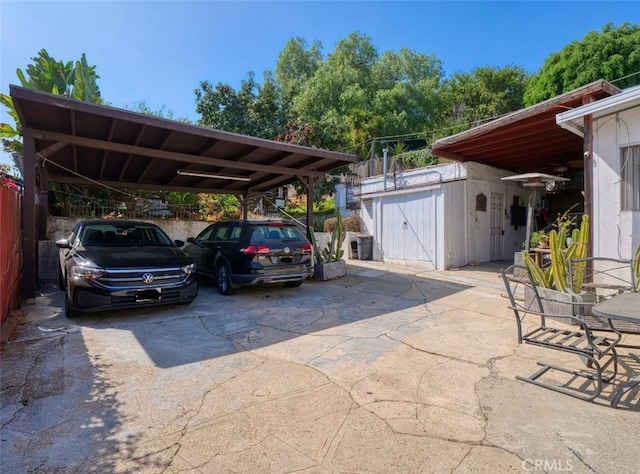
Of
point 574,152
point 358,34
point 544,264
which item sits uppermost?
point 358,34

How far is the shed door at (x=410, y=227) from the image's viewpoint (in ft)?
35.3

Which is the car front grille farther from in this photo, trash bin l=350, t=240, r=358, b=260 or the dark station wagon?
trash bin l=350, t=240, r=358, b=260

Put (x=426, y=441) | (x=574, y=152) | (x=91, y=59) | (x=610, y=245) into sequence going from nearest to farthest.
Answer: (x=426, y=441) < (x=610, y=245) < (x=574, y=152) < (x=91, y=59)

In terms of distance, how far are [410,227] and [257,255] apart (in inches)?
252

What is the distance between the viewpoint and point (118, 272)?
508cm

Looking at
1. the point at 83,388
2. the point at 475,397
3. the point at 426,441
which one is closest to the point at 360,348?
the point at 475,397

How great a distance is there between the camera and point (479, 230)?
1146 centimetres

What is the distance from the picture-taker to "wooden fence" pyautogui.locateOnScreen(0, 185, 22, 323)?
4723 millimetres

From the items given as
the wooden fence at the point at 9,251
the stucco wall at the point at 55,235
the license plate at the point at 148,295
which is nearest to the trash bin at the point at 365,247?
the stucco wall at the point at 55,235

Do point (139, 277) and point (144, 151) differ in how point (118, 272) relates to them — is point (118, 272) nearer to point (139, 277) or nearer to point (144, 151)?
point (139, 277)

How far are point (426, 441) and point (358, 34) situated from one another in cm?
3800

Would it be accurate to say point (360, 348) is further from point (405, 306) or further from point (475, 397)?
point (405, 306)

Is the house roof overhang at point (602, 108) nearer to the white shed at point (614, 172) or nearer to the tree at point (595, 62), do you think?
the white shed at point (614, 172)

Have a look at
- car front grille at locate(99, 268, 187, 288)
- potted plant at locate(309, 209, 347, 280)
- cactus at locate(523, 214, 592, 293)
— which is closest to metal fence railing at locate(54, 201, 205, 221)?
potted plant at locate(309, 209, 347, 280)
